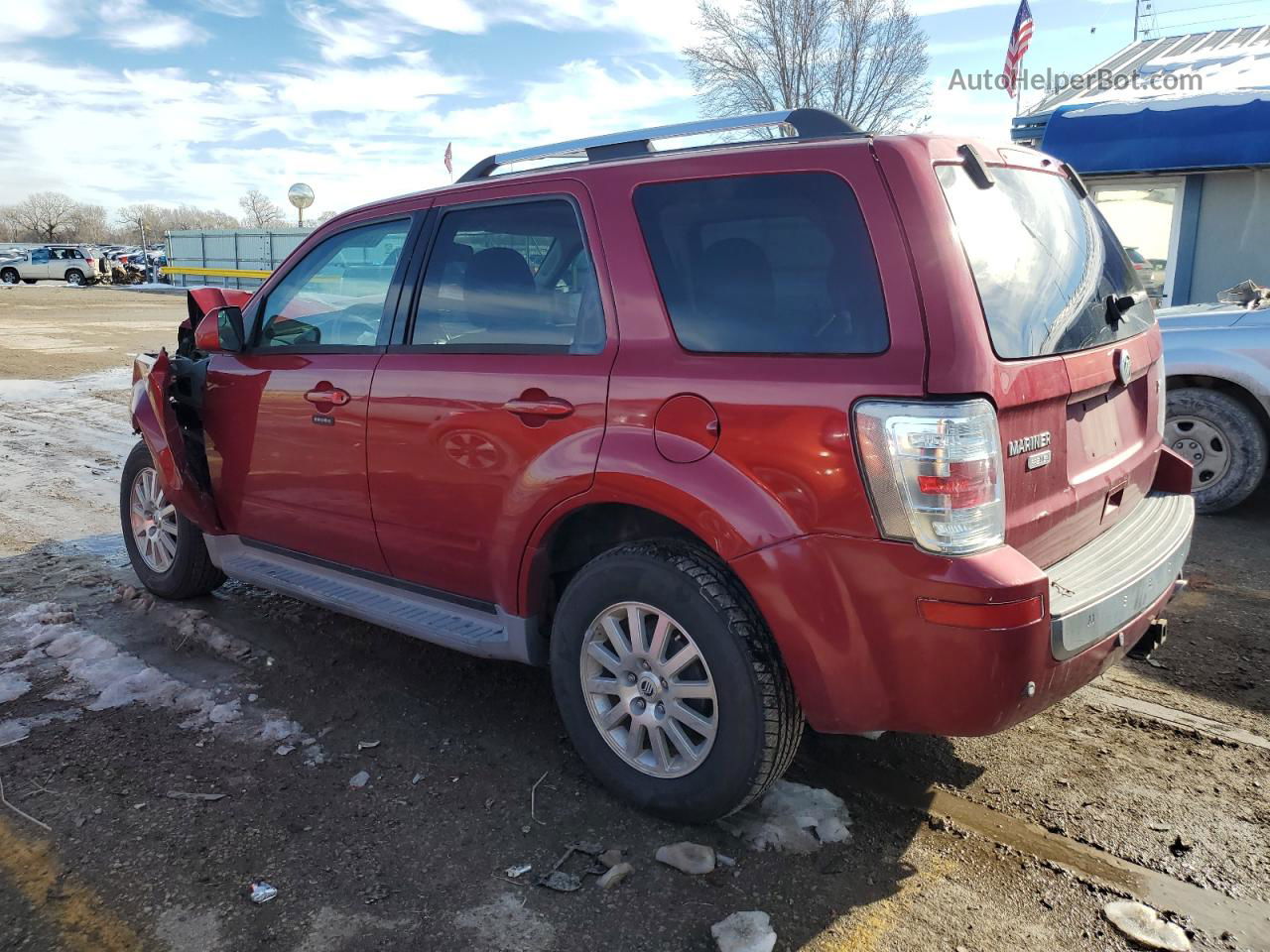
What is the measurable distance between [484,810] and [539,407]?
1.28m

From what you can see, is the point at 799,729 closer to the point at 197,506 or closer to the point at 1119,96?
the point at 197,506

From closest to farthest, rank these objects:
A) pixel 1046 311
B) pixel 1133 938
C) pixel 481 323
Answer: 1. pixel 1133 938
2. pixel 1046 311
3. pixel 481 323

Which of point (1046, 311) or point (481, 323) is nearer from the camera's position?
point (1046, 311)

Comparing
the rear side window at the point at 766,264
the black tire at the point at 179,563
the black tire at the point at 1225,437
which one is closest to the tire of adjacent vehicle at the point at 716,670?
the rear side window at the point at 766,264

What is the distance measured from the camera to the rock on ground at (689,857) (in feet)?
8.95

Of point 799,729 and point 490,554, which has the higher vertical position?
point 490,554

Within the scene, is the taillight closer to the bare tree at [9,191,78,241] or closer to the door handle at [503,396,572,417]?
the door handle at [503,396,572,417]

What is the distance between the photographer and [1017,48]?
692 inches

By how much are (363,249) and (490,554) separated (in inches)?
58.1

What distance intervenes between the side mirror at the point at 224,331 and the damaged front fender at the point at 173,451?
265mm

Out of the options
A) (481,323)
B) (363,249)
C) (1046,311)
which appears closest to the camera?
(1046,311)

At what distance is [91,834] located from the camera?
2.91m

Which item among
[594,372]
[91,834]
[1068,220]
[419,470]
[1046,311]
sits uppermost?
[1068,220]

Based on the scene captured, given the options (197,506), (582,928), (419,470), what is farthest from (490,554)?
(197,506)
